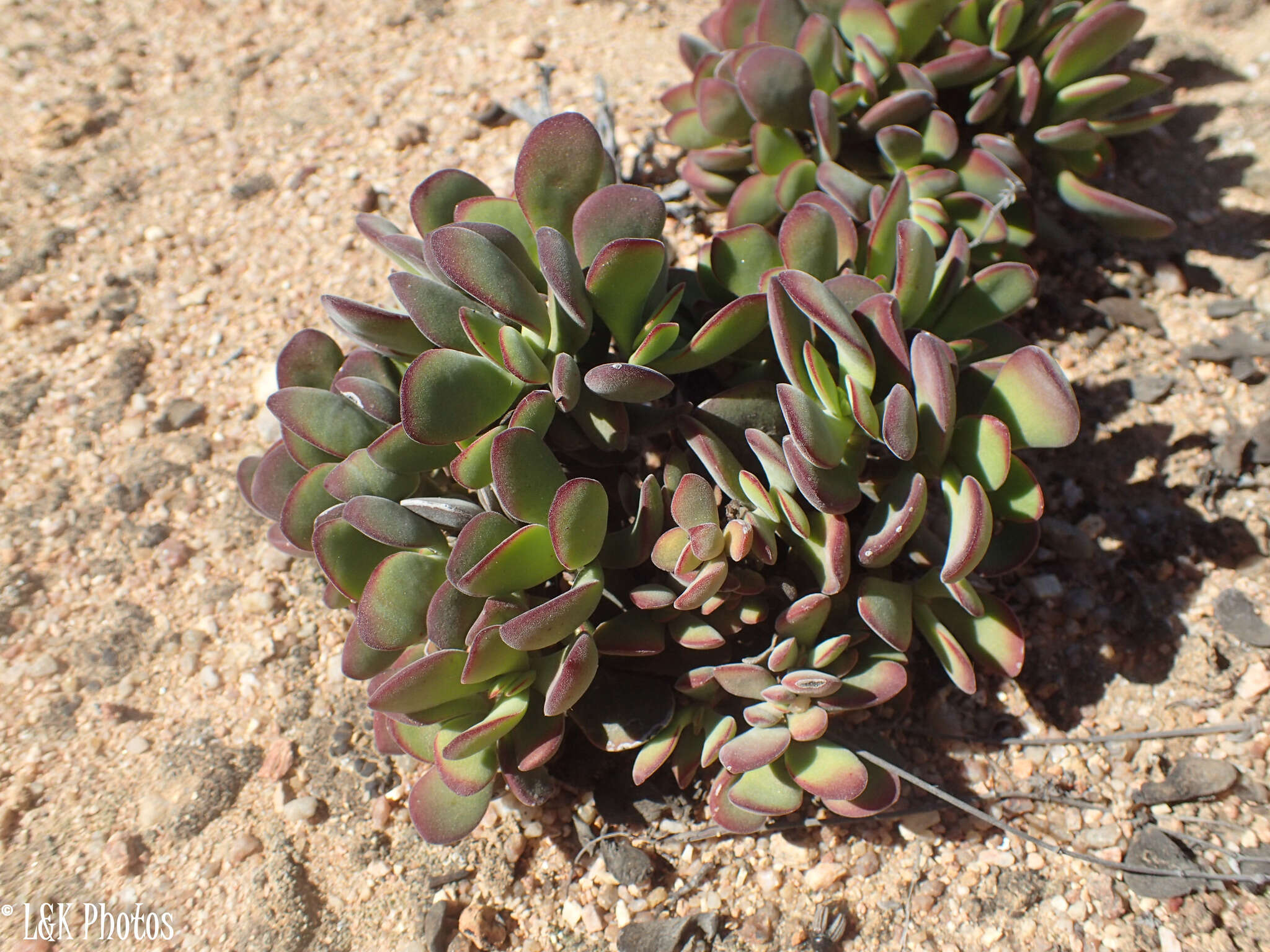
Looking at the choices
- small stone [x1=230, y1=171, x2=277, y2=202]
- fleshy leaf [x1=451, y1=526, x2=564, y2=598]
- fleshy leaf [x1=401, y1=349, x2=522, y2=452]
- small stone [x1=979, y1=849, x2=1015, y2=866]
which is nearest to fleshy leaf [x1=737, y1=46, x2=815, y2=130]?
fleshy leaf [x1=401, y1=349, x2=522, y2=452]

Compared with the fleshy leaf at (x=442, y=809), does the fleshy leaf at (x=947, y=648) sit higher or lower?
lower

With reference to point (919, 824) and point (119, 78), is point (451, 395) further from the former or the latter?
point (119, 78)

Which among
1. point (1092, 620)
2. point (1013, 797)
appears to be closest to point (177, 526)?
point (1013, 797)

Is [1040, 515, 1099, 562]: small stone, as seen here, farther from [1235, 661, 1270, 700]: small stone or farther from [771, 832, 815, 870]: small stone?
[771, 832, 815, 870]: small stone

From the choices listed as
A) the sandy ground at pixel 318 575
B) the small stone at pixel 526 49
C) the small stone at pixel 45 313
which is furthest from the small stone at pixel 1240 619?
the small stone at pixel 45 313

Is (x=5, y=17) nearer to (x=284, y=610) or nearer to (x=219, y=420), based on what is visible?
(x=219, y=420)

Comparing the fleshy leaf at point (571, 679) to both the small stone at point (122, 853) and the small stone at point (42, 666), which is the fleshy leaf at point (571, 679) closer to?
the small stone at point (122, 853)

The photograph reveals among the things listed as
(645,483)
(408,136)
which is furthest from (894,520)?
(408,136)
